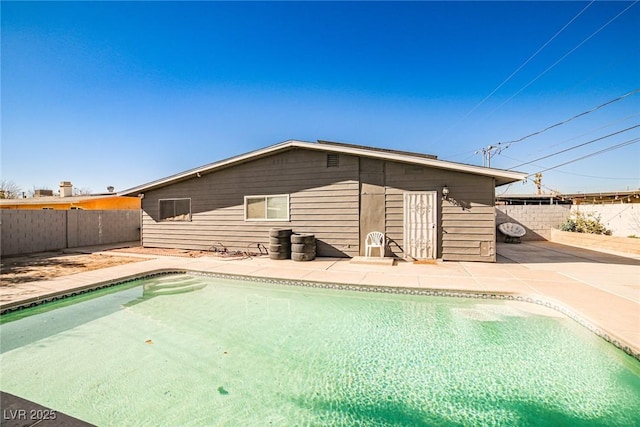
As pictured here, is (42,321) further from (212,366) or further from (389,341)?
(389,341)

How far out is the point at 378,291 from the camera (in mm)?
4883

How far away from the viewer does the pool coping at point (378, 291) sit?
3.05 metres

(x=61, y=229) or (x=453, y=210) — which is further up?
(x=453, y=210)

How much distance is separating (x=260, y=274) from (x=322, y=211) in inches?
115

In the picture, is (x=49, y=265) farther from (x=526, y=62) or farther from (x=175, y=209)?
(x=526, y=62)

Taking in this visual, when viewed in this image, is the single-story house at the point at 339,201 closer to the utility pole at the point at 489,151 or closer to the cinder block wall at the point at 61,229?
the cinder block wall at the point at 61,229

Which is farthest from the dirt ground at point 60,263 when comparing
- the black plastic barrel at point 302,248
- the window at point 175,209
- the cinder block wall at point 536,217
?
the cinder block wall at point 536,217

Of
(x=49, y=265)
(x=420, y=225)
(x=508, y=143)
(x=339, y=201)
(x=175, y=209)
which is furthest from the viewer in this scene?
(x=508, y=143)

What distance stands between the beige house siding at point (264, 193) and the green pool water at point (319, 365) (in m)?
3.64

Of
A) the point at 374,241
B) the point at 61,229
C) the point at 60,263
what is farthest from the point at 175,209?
the point at 374,241

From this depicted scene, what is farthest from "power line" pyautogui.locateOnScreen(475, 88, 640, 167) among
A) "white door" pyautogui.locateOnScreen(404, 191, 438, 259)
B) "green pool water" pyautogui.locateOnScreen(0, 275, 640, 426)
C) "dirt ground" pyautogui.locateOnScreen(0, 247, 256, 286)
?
"dirt ground" pyautogui.locateOnScreen(0, 247, 256, 286)

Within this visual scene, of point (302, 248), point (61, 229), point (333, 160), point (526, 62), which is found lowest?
point (302, 248)

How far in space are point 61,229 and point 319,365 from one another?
11862 mm

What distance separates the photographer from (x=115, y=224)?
1177 cm
